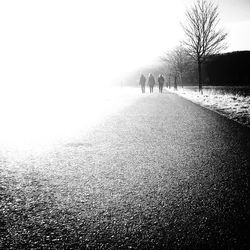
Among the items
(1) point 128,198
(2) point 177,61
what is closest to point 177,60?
(2) point 177,61

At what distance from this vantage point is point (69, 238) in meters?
1.95

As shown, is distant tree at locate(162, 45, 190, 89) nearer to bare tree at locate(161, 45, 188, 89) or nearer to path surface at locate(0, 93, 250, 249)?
bare tree at locate(161, 45, 188, 89)

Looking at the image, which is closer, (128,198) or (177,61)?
(128,198)

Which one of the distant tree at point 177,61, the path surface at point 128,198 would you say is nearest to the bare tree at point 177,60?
the distant tree at point 177,61

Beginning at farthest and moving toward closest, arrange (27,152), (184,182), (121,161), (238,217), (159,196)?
(27,152) < (121,161) < (184,182) < (159,196) < (238,217)

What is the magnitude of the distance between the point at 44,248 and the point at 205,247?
4.30 ft

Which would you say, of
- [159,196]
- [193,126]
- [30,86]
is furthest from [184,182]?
[30,86]

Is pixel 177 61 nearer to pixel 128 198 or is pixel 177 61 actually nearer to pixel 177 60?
pixel 177 60

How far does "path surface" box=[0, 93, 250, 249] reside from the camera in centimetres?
194

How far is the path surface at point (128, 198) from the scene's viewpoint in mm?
1941

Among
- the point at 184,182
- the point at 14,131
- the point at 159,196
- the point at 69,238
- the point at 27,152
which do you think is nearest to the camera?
the point at 69,238

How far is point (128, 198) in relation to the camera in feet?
8.59

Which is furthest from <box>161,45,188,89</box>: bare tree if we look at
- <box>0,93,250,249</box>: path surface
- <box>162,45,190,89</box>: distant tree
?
<box>0,93,250,249</box>: path surface

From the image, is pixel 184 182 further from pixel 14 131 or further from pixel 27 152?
pixel 14 131
